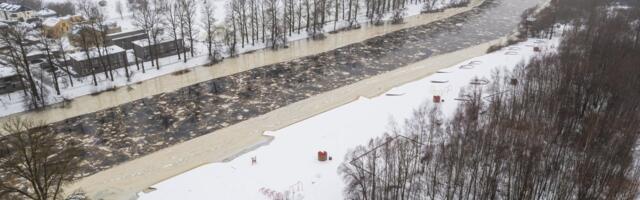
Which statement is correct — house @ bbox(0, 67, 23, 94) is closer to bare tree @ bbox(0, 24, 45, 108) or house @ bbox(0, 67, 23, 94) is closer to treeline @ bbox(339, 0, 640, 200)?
bare tree @ bbox(0, 24, 45, 108)

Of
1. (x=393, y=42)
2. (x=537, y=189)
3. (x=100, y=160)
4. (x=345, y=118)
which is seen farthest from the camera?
(x=393, y=42)

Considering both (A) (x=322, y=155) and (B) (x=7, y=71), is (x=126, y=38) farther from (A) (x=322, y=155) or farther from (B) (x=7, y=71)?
(A) (x=322, y=155)

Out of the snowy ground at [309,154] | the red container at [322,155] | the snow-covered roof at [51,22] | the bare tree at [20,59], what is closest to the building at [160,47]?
the bare tree at [20,59]

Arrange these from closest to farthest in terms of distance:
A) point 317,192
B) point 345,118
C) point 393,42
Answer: point 317,192
point 345,118
point 393,42

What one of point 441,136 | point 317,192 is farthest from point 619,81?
point 317,192

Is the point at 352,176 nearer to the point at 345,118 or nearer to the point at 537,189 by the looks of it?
the point at 537,189

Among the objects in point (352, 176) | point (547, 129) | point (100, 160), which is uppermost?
point (547, 129)

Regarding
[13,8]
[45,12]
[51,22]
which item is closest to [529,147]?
[51,22]
